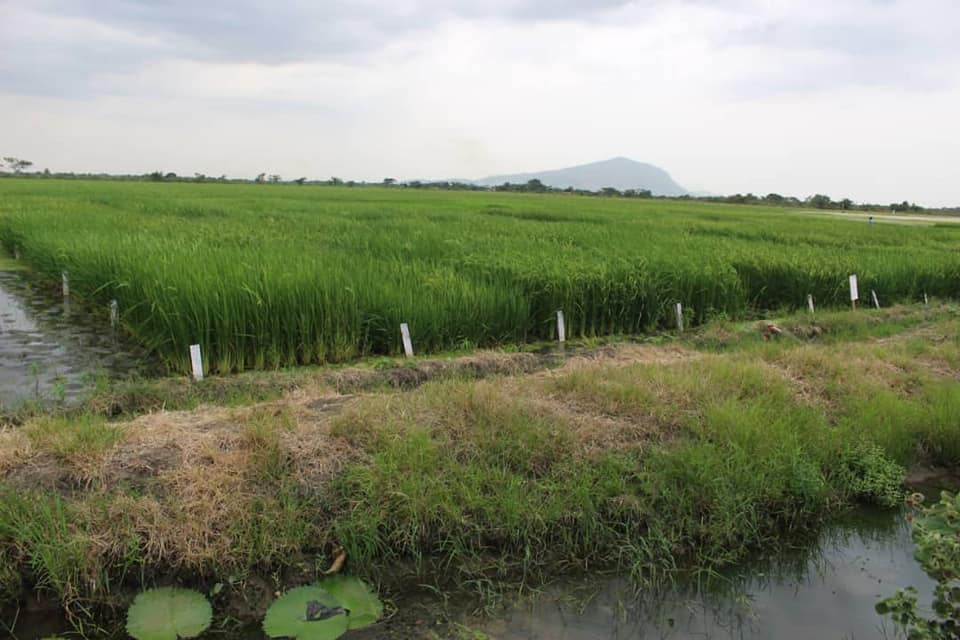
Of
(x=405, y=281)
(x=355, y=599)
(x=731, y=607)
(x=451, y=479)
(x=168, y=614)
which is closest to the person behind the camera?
(x=168, y=614)

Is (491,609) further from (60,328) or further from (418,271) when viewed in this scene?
(60,328)

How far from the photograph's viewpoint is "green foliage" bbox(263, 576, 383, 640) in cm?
251

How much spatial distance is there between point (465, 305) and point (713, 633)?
3.94m

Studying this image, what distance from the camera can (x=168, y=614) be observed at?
2.56 meters

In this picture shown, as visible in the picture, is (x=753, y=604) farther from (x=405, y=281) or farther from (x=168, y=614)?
(x=405, y=281)

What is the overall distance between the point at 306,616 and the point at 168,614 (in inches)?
22.1

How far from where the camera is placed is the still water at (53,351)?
4773 mm

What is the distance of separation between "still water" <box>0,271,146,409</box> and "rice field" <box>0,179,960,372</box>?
26cm

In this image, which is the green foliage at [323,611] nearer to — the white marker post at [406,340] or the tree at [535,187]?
the white marker post at [406,340]

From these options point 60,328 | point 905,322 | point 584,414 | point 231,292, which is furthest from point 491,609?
point 905,322

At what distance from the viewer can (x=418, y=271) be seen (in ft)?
22.3

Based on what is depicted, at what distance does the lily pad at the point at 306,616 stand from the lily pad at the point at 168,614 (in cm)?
27

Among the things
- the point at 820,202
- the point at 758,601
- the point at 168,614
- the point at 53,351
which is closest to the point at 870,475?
the point at 758,601

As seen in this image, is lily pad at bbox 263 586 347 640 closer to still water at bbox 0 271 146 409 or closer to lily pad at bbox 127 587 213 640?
lily pad at bbox 127 587 213 640
